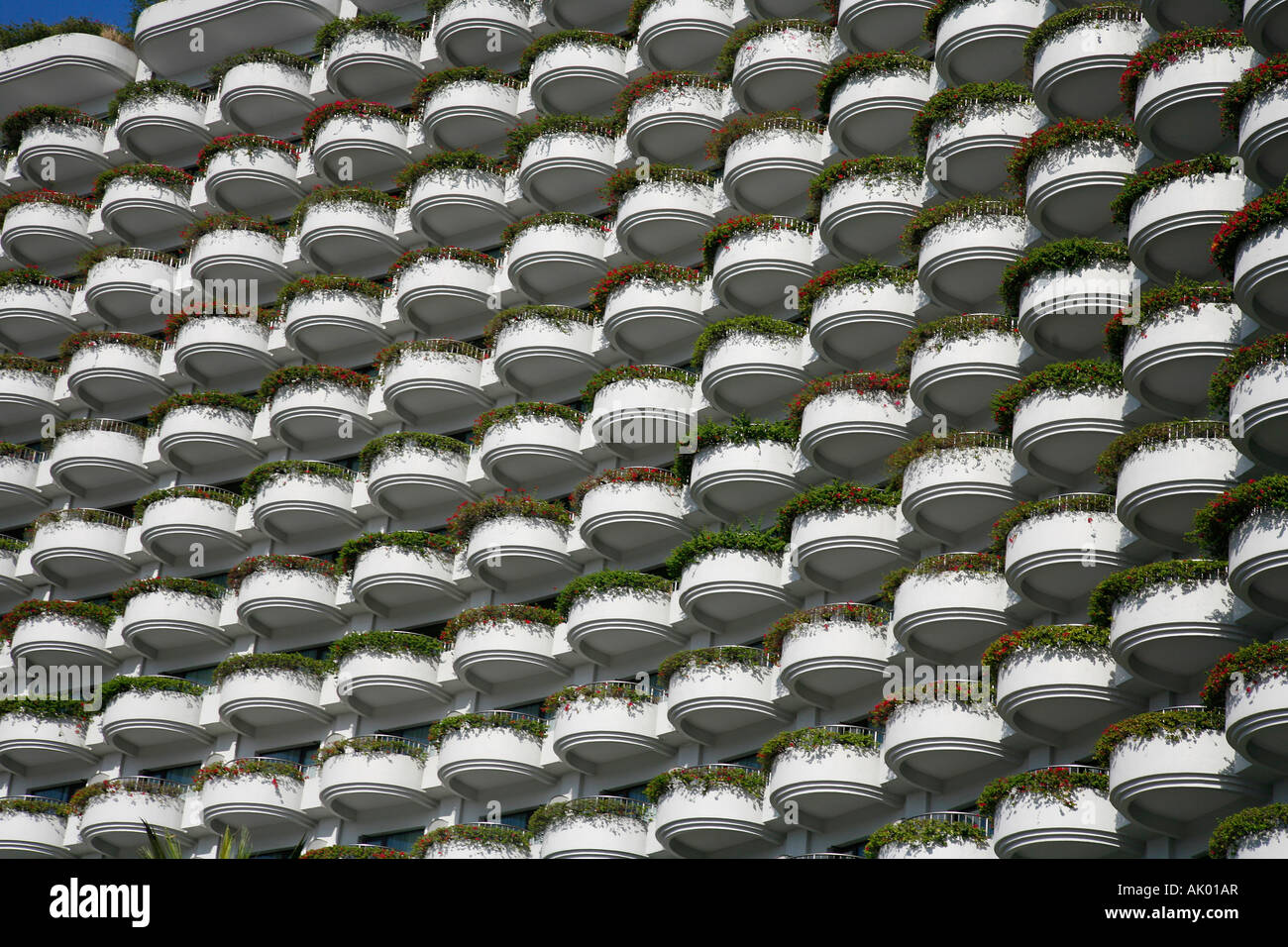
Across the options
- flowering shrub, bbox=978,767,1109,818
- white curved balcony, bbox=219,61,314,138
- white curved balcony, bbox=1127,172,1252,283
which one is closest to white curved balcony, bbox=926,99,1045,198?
white curved balcony, bbox=1127,172,1252,283

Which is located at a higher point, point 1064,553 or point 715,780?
point 1064,553

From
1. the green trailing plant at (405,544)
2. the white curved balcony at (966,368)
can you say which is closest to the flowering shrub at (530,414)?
the green trailing plant at (405,544)

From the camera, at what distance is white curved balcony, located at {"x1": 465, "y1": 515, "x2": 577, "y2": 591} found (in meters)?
49.2

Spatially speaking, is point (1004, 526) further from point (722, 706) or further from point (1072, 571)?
point (722, 706)

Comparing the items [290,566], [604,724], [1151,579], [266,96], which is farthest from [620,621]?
[266,96]

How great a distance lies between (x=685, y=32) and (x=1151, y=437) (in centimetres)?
2422

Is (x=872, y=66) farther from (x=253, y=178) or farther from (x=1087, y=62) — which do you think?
(x=253, y=178)

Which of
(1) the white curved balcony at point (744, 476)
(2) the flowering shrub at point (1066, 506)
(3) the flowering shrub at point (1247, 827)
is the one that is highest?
(1) the white curved balcony at point (744, 476)

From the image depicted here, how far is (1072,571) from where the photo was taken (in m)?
39.2

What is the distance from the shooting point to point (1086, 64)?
44438 mm

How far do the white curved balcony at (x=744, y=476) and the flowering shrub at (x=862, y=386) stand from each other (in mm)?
1358

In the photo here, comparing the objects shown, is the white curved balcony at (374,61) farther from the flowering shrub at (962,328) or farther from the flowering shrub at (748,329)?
the flowering shrub at (962,328)

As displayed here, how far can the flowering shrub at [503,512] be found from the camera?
49719 mm
